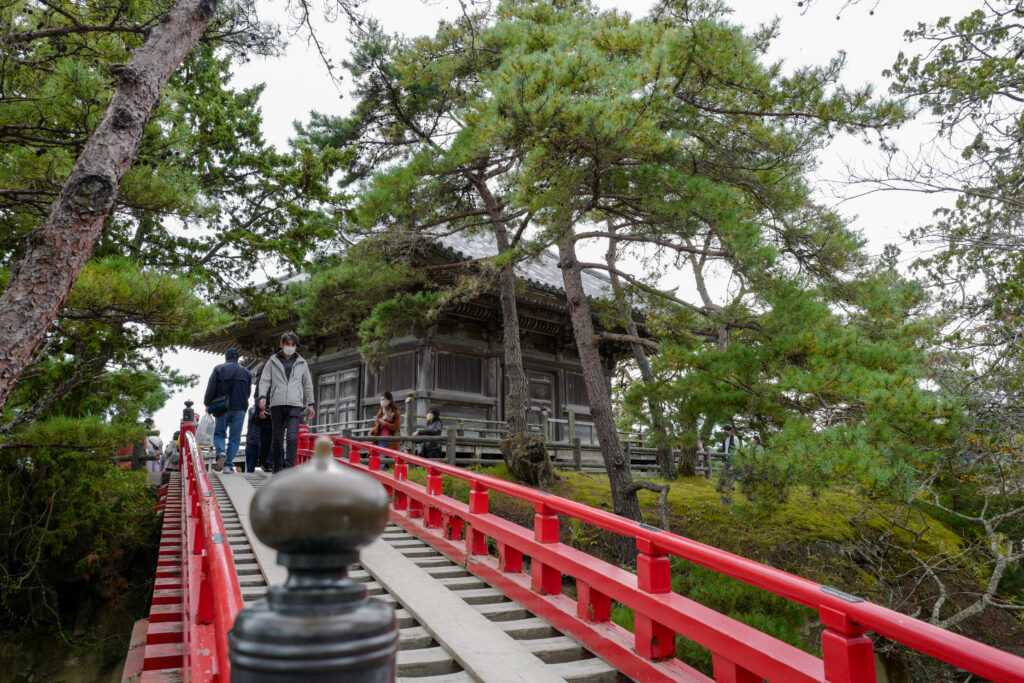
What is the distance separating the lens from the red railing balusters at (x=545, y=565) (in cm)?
435

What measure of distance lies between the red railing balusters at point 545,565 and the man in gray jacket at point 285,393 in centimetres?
419

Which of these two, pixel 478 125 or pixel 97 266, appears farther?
pixel 478 125

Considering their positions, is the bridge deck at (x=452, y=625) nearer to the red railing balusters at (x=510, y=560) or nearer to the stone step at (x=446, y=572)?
the stone step at (x=446, y=572)

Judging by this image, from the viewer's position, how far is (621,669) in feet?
11.3

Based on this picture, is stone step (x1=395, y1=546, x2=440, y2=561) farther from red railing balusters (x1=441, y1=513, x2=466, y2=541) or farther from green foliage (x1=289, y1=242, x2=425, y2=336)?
green foliage (x1=289, y1=242, x2=425, y2=336)

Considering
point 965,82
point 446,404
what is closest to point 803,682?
point 965,82

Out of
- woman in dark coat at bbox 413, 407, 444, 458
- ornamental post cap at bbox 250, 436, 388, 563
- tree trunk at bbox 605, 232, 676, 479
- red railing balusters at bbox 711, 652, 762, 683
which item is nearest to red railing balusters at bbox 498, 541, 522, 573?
red railing balusters at bbox 711, 652, 762, 683

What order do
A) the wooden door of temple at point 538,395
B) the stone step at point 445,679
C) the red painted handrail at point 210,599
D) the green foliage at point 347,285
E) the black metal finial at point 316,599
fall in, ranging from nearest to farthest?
the black metal finial at point 316,599 < the red painted handrail at point 210,599 < the stone step at point 445,679 < the green foliage at point 347,285 < the wooden door of temple at point 538,395

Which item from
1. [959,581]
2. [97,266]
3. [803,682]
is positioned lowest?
[959,581]

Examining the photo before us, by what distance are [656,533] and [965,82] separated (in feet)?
25.2

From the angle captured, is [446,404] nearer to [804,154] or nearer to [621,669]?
[804,154]

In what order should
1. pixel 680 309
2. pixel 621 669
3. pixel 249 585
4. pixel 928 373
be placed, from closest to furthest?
pixel 621 669 → pixel 249 585 → pixel 680 309 → pixel 928 373

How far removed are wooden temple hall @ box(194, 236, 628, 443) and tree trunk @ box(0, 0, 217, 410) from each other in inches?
285

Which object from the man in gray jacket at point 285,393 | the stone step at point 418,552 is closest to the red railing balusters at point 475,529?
the stone step at point 418,552
